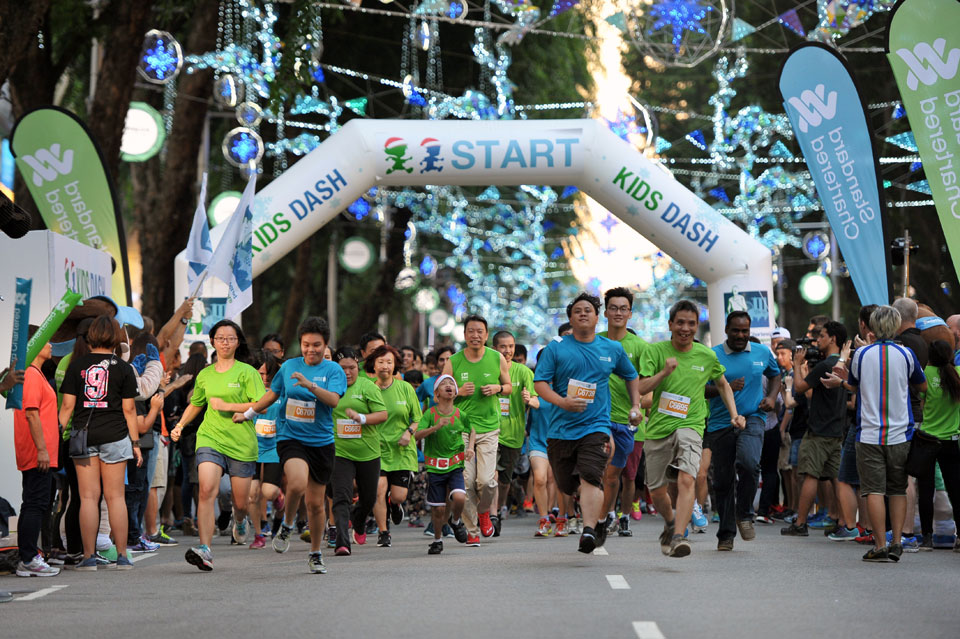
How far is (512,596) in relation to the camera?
9.69 meters

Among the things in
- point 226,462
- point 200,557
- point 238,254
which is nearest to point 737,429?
point 226,462

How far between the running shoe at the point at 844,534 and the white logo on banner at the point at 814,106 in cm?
465

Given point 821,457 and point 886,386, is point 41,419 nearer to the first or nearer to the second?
point 886,386

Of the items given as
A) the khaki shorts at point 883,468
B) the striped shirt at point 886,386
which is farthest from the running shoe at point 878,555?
the striped shirt at point 886,386

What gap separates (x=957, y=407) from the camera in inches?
528

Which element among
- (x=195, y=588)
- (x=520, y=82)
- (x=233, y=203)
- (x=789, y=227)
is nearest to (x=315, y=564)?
(x=195, y=588)

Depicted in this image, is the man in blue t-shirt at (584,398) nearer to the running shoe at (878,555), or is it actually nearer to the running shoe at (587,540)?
the running shoe at (587,540)

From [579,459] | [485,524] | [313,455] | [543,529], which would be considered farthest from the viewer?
[543,529]

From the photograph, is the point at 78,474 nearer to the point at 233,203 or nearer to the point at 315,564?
the point at 315,564

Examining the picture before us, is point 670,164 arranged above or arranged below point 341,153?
above

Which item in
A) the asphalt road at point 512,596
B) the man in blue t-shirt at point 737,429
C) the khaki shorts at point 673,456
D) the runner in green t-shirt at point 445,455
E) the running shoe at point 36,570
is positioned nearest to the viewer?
the asphalt road at point 512,596

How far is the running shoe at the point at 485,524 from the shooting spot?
15113 mm

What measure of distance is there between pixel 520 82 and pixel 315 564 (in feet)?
73.9

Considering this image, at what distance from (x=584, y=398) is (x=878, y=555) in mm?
2619
